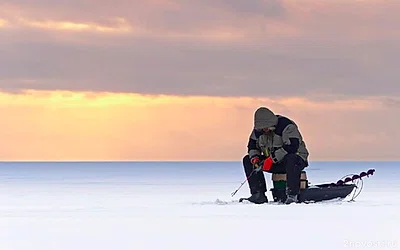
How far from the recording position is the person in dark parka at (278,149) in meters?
12.1

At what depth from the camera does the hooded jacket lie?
12.1m

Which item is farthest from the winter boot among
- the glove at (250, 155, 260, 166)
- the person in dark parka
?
the glove at (250, 155, 260, 166)

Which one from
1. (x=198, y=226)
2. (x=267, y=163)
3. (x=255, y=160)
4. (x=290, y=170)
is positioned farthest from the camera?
(x=255, y=160)

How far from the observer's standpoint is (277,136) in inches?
480

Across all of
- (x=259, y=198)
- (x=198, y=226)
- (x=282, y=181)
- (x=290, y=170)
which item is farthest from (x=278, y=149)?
(x=198, y=226)

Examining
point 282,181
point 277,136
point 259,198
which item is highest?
point 277,136

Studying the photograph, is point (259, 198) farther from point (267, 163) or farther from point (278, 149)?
point (278, 149)

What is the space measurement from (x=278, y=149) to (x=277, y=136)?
0.51ft

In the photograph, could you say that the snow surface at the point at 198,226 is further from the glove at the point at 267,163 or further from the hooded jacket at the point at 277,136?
the hooded jacket at the point at 277,136

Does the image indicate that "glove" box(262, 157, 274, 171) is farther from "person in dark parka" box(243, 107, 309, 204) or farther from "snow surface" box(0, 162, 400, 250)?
"snow surface" box(0, 162, 400, 250)

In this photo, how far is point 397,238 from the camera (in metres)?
8.34

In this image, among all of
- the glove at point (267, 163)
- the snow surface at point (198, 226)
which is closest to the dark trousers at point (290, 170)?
the glove at point (267, 163)

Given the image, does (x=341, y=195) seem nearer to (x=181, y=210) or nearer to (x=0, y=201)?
(x=181, y=210)

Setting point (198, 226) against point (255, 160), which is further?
point (255, 160)
